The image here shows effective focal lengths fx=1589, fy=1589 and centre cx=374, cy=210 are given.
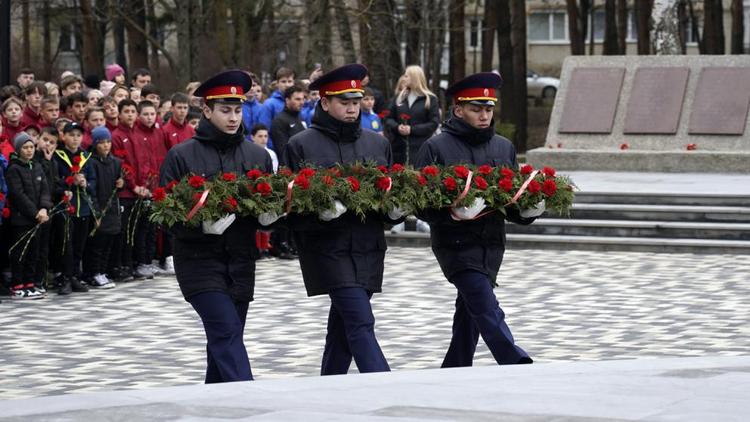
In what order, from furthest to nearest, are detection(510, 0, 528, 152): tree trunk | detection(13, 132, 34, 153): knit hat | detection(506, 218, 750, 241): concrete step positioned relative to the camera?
detection(510, 0, 528, 152): tree trunk
detection(506, 218, 750, 241): concrete step
detection(13, 132, 34, 153): knit hat

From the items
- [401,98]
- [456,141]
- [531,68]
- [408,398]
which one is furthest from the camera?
[531,68]

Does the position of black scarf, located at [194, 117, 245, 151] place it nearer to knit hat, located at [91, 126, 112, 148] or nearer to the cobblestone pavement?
the cobblestone pavement

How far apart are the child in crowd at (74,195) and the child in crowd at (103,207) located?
0.10m

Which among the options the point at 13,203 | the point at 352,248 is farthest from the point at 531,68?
the point at 352,248

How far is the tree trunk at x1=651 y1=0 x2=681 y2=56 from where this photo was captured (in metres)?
26.9

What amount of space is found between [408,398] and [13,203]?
7.40m

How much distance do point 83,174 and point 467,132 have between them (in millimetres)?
5697

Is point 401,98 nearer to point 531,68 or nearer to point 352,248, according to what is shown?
point 352,248

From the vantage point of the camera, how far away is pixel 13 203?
13.9 m

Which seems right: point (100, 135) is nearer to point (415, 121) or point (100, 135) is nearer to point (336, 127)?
point (415, 121)

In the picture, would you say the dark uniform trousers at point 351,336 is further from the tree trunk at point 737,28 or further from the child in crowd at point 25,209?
the tree trunk at point 737,28

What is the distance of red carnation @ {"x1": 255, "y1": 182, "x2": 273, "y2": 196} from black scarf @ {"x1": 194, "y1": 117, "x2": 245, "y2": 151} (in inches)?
16.4

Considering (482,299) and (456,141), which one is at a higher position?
(456,141)

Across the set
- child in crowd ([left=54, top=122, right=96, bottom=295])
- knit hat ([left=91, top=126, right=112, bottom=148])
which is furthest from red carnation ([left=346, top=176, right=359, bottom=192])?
knit hat ([left=91, top=126, right=112, bottom=148])
